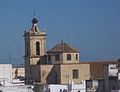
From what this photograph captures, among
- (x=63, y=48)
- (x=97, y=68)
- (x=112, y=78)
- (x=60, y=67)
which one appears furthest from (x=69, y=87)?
(x=97, y=68)

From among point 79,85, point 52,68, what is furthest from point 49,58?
point 79,85

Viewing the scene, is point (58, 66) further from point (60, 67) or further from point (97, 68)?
point (97, 68)

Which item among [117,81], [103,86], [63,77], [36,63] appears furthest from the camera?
[36,63]

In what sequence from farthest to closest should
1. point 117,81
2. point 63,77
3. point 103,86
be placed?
point 63,77 → point 103,86 → point 117,81

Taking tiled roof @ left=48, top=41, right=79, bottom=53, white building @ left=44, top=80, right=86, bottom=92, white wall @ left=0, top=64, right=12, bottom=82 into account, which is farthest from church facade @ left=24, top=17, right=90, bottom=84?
white building @ left=44, top=80, right=86, bottom=92

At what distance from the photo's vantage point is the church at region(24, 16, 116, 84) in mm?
51688

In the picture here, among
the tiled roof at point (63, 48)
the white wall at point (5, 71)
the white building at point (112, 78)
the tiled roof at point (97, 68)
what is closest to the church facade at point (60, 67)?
the tiled roof at point (63, 48)

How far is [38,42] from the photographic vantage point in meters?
55.9

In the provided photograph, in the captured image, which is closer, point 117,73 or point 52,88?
point 117,73

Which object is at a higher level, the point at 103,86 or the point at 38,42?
the point at 38,42

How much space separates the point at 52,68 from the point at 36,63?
3.43 m

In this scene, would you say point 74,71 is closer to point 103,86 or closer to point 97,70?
point 97,70

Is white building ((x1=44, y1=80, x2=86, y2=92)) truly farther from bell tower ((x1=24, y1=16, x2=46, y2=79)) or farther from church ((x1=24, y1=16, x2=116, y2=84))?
bell tower ((x1=24, y1=16, x2=46, y2=79))

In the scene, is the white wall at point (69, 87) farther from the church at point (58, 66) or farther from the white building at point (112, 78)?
the church at point (58, 66)
